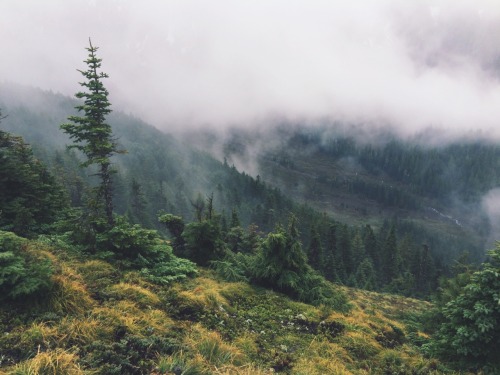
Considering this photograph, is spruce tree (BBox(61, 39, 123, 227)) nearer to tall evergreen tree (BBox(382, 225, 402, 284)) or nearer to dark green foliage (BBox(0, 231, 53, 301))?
dark green foliage (BBox(0, 231, 53, 301))

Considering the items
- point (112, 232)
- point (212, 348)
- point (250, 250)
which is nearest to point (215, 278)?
point (112, 232)

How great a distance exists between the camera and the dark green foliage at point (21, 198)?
15164 millimetres

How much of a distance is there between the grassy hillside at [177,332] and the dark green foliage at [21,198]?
2.12 meters

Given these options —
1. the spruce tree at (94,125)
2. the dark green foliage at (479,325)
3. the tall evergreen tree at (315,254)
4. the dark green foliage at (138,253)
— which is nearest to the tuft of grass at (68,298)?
the dark green foliage at (138,253)

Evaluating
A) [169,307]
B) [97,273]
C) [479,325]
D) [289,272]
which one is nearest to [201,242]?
[289,272]

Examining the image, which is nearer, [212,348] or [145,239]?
[212,348]

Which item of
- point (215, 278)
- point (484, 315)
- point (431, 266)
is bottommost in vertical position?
point (431, 266)

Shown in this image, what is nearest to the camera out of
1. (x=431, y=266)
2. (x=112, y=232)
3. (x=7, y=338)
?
(x=7, y=338)

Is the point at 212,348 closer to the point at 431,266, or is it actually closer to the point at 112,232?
the point at 112,232

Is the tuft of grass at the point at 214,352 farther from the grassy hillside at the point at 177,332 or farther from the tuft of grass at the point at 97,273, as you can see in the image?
the tuft of grass at the point at 97,273

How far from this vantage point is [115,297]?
10.0m

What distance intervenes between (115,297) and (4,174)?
11788 mm

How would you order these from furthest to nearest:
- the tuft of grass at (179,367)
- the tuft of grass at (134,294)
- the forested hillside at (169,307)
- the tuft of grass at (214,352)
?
the tuft of grass at (134,294)
the tuft of grass at (214,352)
the forested hillside at (169,307)
the tuft of grass at (179,367)

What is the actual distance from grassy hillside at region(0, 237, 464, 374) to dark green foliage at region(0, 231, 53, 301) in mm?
329
